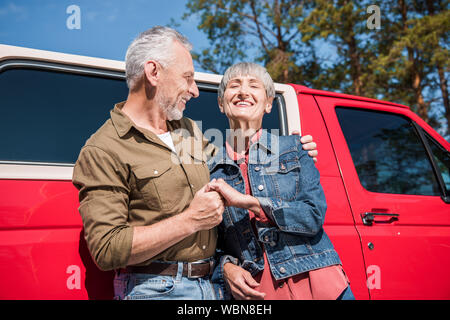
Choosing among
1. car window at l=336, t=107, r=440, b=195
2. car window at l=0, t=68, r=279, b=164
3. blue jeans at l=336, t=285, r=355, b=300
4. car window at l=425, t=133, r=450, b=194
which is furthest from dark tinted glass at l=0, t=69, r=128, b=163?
car window at l=425, t=133, r=450, b=194

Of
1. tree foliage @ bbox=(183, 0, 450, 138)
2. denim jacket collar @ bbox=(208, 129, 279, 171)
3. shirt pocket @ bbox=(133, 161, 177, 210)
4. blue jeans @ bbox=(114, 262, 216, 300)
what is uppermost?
tree foliage @ bbox=(183, 0, 450, 138)

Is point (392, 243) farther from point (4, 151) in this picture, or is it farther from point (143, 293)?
point (4, 151)

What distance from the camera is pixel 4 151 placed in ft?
5.11

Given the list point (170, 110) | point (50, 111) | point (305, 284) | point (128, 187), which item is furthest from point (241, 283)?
point (50, 111)

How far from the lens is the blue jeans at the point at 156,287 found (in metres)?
1.37

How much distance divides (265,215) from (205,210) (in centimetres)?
31

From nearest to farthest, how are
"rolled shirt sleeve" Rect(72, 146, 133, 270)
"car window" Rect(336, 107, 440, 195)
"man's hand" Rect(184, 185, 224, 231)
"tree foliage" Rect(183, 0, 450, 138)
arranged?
"rolled shirt sleeve" Rect(72, 146, 133, 270) → "man's hand" Rect(184, 185, 224, 231) → "car window" Rect(336, 107, 440, 195) → "tree foliage" Rect(183, 0, 450, 138)

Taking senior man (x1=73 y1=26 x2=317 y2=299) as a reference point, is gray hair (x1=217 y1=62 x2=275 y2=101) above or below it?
above

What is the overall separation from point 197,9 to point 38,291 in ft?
47.8

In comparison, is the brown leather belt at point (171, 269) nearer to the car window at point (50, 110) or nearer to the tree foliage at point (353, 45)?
the car window at point (50, 110)

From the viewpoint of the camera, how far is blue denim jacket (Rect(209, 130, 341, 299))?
4.91 feet

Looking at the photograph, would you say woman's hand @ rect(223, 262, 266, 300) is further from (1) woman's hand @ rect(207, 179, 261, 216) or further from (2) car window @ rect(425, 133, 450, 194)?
(2) car window @ rect(425, 133, 450, 194)

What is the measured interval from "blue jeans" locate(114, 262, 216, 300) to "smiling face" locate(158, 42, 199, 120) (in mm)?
749

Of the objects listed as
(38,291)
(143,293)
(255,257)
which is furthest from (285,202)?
(38,291)
